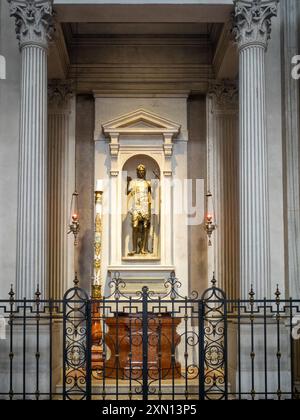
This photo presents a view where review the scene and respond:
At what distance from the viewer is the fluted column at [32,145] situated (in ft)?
39.2

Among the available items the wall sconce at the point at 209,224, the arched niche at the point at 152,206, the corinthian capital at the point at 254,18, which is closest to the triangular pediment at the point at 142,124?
the arched niche at the point at 152,206

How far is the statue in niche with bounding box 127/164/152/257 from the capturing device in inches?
629

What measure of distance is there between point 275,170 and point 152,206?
3841mm

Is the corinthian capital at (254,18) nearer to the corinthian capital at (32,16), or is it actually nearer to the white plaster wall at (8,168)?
the corinthian capital at (32,16)

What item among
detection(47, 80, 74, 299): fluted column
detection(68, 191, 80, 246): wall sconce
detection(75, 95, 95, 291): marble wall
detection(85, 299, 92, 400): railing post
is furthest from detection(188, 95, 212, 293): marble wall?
detection(85, 299, 92, 400): railing post

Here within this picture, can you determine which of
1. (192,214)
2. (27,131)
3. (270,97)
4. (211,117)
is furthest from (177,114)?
(27,131)

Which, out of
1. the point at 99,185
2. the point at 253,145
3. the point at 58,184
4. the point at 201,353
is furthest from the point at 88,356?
the point at 58,184

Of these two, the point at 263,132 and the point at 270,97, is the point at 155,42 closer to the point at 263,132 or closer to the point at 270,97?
the point at 270,97

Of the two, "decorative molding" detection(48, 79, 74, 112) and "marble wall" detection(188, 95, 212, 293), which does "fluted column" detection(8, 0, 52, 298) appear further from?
"marble wall" detection(188, 95, 212, 293)

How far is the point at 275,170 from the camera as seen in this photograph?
43.0 feet

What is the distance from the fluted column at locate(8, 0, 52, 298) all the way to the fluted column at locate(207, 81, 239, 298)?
4846mm

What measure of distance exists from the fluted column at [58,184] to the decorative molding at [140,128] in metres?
0.97

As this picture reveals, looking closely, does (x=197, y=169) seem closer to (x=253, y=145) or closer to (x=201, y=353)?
(x=253, y=145)
